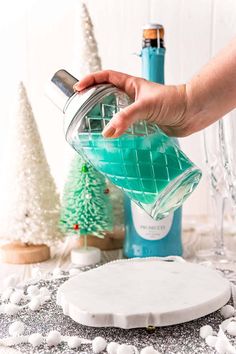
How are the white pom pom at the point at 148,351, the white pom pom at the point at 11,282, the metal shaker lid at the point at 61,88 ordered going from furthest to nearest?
the white pom pom at the point at 11,282, the metal shaker lid at the point at 61,88, the white pom pom at the point at 148,351

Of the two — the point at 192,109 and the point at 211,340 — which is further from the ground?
the point at 192,109

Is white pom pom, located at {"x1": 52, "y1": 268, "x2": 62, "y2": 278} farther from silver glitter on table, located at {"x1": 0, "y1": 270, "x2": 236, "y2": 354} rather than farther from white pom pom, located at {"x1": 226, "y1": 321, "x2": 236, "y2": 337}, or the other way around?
white pom pom, located at {"x1": 226, "y1": 321, "x2": 236, "y2": 337}

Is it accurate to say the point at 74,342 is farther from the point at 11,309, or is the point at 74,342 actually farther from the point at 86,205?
the point at 86,205

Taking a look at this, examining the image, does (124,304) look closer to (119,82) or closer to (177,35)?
(119,82)

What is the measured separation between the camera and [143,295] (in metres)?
0.65

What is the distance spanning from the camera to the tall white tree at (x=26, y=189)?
93 cm

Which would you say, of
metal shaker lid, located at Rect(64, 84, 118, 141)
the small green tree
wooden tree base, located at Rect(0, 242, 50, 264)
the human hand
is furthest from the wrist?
wooden tree base, located at Rect(0, 242, 50, 264)

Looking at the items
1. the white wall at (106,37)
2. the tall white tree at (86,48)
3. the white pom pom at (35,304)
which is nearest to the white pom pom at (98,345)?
the white pom pom at (35,304)

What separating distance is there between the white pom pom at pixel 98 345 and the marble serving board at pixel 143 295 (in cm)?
2

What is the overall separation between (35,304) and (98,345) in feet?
0.43

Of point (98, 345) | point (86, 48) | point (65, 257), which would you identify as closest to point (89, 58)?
point (86, 48)

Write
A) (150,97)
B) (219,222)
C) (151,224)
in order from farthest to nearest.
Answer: (219,222), (151,224), (150,97)

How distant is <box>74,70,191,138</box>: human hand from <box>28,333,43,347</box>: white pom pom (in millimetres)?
226

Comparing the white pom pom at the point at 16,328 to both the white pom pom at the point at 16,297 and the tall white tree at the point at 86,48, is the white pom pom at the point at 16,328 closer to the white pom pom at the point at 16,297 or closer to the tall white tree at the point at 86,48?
the white pom pom at the point at 16,297
